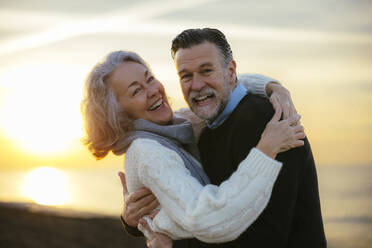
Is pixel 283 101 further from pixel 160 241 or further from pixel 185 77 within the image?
pixel 160 241

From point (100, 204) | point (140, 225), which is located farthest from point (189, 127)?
point (100, 204)

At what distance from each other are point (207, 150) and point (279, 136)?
1.83ft

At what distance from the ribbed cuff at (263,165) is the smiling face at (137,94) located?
87cm

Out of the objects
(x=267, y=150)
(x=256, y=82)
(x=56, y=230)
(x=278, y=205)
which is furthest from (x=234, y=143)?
(x=56, y=230)

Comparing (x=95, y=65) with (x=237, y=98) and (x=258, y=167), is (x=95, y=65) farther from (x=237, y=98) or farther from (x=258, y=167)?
(x=258, y=167)

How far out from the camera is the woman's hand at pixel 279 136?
188 cm

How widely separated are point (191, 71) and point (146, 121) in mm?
399

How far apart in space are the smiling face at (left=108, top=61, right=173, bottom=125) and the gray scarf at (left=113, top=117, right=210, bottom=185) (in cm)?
10

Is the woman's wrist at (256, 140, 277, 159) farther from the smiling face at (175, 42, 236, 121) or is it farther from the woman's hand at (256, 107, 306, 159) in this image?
the smiling face at (175, 42, 236, 121)

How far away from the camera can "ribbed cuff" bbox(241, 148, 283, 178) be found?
71.6 inches

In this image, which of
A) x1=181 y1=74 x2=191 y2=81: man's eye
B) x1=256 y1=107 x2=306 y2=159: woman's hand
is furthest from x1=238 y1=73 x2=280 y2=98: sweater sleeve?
x1=256 y1=107 x2=306 y2=159: woman's hand

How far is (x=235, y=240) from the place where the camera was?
78.3 inches

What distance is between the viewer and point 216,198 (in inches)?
71.7

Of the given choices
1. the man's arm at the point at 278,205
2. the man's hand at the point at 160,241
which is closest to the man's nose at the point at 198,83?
the man's arm at the point at 278,205
